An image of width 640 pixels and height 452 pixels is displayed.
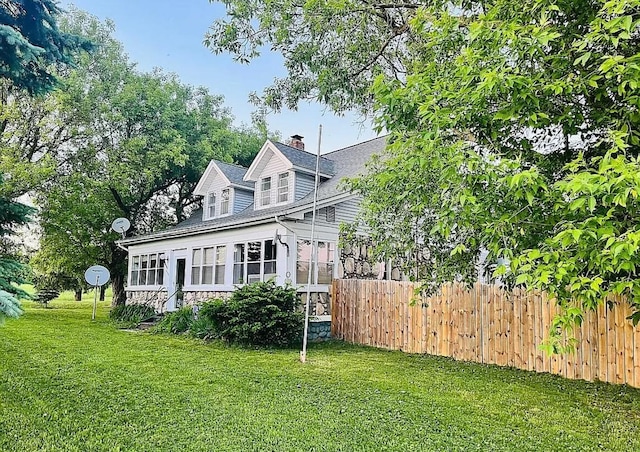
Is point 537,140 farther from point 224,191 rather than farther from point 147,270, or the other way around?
point 147,270

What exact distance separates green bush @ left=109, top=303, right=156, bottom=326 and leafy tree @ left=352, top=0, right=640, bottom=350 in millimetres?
12288

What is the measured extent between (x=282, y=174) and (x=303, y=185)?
0.81m

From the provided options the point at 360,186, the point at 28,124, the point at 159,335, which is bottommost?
the point at 159,335

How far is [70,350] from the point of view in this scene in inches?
349

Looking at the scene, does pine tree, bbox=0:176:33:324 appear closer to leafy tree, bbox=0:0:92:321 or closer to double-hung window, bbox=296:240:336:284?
leafy tree, bbox=0:0:92:321

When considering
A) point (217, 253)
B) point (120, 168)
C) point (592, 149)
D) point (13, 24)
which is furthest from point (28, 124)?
point (592, 149)

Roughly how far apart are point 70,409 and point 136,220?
17853mm

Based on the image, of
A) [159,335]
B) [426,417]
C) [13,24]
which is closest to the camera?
[426,417]

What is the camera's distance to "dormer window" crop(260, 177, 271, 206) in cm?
1453

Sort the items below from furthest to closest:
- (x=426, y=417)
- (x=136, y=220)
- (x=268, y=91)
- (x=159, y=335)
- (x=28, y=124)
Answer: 1. (x=136, y=220)
2. (x=28, y=124)
3. (x=159, y=335)
4. (x=268, y=91)
5. (x=426, y=417)

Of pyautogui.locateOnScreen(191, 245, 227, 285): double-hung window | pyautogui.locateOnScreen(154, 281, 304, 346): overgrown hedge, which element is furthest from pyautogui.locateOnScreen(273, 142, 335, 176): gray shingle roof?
pyautogui.locateOnScreen(154, 281, 304, 346): overgrown hedge

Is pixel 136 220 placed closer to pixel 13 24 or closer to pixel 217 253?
pixel 217 253

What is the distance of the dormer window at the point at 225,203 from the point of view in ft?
53.8

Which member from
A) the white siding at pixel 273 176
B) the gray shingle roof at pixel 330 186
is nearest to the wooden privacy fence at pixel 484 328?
the gray shingle roof at pixel 330 186
